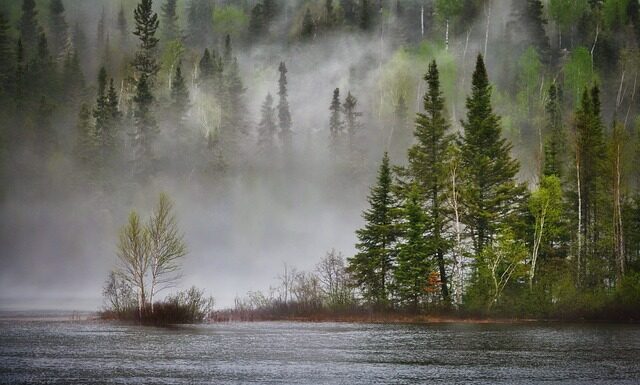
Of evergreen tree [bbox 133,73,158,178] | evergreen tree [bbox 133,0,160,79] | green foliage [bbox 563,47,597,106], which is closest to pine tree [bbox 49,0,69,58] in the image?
evergreen tree [bbox 133,0,160,79]

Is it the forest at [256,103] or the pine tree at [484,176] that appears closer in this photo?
the pine tree at [484,176]

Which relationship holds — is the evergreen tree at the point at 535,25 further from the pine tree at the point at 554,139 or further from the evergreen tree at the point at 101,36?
the evergreen tree at the point at 101,36

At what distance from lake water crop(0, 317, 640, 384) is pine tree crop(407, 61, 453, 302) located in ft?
70.6

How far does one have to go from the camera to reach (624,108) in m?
125

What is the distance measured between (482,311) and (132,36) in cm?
11663

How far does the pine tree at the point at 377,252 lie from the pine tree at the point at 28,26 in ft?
323

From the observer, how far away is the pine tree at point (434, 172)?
200ft

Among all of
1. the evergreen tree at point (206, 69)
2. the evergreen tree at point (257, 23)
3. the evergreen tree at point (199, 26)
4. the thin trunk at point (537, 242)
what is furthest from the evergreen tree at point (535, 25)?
the thin trunk at point (537, 242)

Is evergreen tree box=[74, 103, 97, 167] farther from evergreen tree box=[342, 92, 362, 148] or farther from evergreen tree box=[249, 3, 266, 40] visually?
evergreen tree box=[342, 92, 362, 148]

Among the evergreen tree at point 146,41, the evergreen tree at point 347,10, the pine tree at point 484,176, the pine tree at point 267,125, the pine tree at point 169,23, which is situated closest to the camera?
the pine tree at point 484,176

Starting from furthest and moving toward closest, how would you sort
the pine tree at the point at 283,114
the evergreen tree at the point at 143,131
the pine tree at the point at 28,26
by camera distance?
the pine tree at the point at 28,26 < the pine tree at the point at 283,114 < the evergreen tree at the point at 143,131

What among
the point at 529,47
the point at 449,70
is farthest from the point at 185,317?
the point at 529,47

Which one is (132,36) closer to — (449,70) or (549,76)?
(449,70)

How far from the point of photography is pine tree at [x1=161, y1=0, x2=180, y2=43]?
14210 cm
